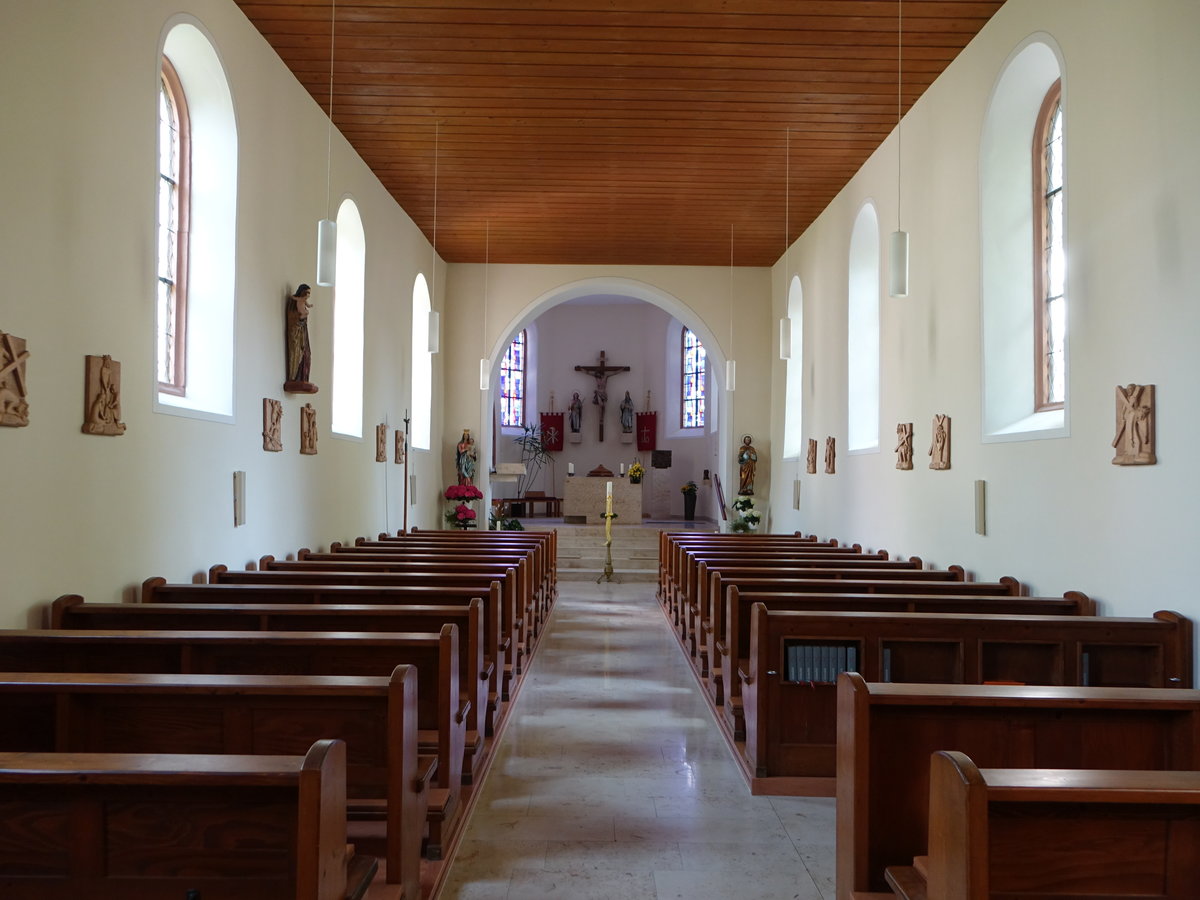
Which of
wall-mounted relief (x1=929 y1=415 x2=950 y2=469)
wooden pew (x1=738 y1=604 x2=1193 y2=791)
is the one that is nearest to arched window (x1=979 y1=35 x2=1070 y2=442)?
wall-mounted relief (x1=929 y1=415 x2=950 y2=469)

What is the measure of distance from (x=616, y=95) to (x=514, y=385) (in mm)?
14250

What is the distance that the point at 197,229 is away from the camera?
6125 millimetres

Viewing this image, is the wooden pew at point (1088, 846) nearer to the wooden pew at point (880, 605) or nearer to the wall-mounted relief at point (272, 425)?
the wooden pew at point (880, 605)

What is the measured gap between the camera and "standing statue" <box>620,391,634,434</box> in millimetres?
21719

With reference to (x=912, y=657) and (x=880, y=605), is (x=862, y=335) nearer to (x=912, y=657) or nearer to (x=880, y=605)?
(x=880, y=605)

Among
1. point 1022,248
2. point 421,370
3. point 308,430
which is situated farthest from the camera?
point 421,370

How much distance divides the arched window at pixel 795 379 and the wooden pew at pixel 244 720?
10.1 meters

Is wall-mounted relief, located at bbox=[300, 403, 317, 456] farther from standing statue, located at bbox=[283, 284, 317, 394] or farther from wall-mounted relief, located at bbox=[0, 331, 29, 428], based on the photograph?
wall-mounted relief, located at bbox=[0, 331, 29, 428]

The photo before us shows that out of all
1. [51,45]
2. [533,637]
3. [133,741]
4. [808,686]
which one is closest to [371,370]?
[533,637]

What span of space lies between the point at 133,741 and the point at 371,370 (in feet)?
24.2

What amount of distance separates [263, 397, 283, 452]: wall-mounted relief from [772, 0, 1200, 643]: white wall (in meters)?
4.99

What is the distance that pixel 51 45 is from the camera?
4.20 m

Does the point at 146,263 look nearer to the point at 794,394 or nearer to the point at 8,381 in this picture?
the point at 8,381

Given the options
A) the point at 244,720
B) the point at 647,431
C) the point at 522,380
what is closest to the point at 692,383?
the point at 647,431
